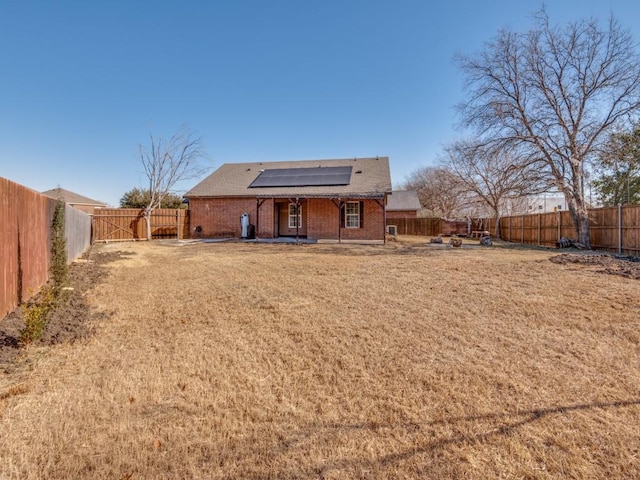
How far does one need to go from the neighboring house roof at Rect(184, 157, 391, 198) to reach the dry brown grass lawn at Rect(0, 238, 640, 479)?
1235 centimetres

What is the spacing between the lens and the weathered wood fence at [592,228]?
37.8ft

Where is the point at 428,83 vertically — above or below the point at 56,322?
above

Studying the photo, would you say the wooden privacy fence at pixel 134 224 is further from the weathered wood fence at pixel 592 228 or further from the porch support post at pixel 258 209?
the weathered wood fence at pixel 592 228

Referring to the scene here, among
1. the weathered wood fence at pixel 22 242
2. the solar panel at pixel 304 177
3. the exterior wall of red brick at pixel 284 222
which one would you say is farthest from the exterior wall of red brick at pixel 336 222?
the weathered wood fence at pixel 22 242

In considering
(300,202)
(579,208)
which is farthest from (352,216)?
(579,208)

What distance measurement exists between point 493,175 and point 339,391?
2411 centimetres

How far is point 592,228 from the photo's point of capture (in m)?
14.1

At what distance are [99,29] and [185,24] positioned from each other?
2.98 m

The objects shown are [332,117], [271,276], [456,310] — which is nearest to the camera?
[456,310]

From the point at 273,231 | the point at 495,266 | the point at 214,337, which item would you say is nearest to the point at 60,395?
the point at 214,337

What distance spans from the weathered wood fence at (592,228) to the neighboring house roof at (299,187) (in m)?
8.81

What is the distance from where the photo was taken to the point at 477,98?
16453 mm

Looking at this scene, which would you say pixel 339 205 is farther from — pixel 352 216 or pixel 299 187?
pixel 299 187

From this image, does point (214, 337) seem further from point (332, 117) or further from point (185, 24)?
point (332, 117)
